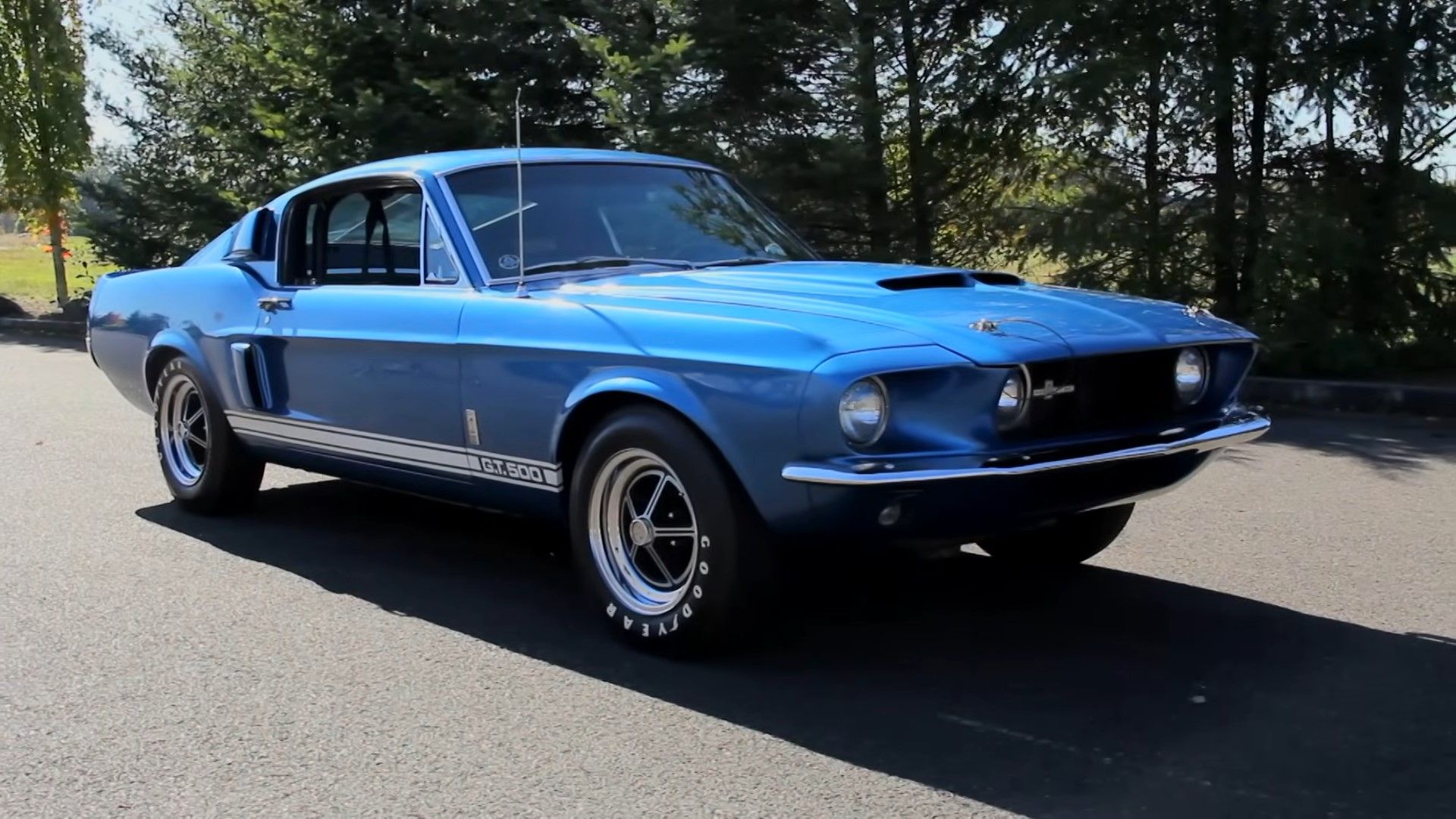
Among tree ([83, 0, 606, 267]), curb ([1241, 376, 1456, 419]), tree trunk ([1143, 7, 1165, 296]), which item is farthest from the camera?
tree ([83, 0, 606, 267])

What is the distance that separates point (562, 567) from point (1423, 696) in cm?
287

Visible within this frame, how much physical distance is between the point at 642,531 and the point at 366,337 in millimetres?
1461

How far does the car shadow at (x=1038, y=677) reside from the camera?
3348mm

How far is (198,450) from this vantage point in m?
6.54

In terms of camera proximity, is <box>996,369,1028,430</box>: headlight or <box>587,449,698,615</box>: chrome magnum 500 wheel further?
<box>587,449,698,615</box>: chrome magnum 500 wheel

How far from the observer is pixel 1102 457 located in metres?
3.94

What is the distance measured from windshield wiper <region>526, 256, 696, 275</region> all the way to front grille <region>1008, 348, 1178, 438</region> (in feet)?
4.98

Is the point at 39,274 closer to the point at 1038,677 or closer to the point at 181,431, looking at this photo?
the point at 181,431

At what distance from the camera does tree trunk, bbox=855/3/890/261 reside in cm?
1166

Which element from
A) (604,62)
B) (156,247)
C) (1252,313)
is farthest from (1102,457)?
(156,247)

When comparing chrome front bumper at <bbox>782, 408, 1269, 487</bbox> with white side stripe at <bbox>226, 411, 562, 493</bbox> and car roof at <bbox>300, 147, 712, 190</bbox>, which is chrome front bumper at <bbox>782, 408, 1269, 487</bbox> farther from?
car roof at <bbox>300, 147, 712, 190</bbox>

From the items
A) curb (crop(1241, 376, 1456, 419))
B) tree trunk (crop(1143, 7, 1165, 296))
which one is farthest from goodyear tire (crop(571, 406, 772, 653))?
tree trunk (crop(1143, 7, 1165, 296))

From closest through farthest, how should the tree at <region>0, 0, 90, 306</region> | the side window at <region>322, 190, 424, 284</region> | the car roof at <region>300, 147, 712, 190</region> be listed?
the car roof at <region>300, 147, 712, 190</region>
the side window at <region>322, 190, 424, 284</region>
the tree at <region>0, 0, 90, 306</region>

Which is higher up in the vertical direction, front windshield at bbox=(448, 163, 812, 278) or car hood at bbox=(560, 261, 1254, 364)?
front windshield at bbox=(448, 163, 812, 278)
